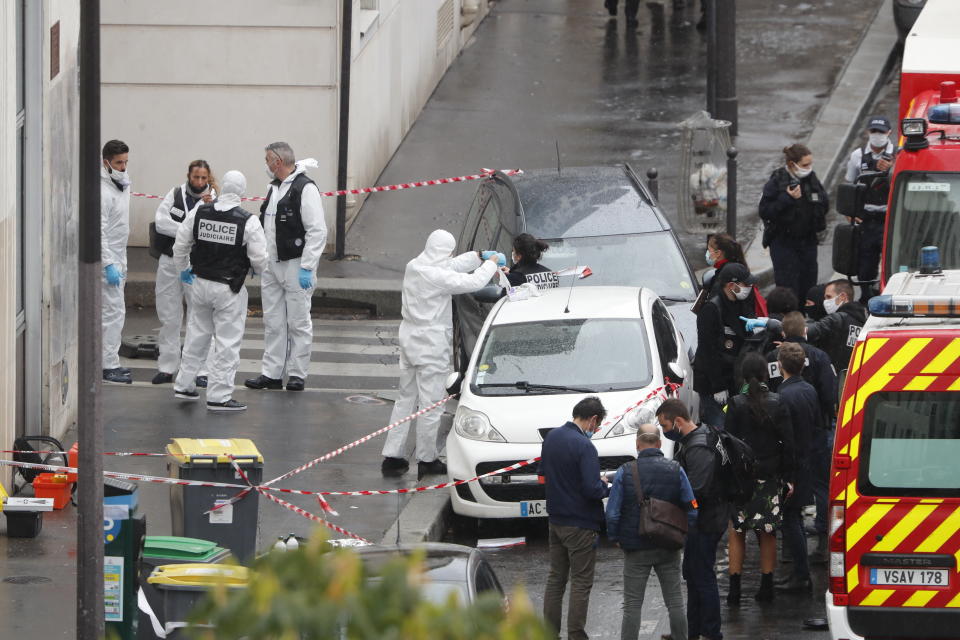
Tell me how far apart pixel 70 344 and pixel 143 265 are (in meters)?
5.75

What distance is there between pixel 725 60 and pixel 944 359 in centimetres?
1281

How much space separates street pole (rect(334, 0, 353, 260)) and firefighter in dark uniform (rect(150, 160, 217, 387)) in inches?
178

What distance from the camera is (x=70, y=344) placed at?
1290cm

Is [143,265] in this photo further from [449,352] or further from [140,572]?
[140,572]

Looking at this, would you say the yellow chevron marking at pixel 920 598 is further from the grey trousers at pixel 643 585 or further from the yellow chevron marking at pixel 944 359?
the grey trousers at pixel 643 585

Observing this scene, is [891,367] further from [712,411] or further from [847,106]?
[847,106]

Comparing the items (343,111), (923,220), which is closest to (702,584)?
(923,220)

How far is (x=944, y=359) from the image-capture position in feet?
26.5

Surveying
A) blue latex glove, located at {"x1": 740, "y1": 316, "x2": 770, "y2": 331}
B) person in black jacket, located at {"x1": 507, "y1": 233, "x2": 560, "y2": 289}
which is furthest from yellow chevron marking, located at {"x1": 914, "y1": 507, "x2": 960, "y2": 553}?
person in black jacket, located at {"x1": 507, "y1": 233, "x2": 560, "y2": 289}

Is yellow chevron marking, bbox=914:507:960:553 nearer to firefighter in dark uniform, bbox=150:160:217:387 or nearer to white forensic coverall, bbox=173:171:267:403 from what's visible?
white forensic coverall, bbox=173:171:267:403

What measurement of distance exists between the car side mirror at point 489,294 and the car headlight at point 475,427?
220 cm

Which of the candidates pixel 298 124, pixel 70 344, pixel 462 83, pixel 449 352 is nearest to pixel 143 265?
pixel 298 124

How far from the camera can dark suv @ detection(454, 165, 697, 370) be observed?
14.1 meters

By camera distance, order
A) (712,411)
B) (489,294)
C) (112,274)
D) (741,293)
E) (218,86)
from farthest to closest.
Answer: (218,86)
(112,274)
(489,294)
(712,411)
(741,293)
